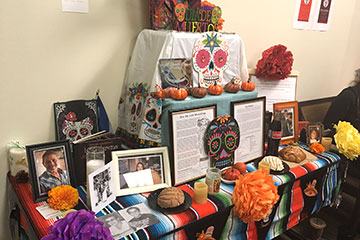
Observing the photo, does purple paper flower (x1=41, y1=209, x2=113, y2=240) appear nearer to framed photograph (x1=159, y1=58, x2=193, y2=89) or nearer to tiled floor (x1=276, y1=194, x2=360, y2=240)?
framed photograph (x1=159, y1=58, x2=193, y2=89)

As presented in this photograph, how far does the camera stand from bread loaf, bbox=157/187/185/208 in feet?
3.64

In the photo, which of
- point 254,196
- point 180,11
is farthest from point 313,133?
point 180,11

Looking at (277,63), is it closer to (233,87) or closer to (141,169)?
(233,87)

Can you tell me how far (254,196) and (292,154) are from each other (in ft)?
1.86

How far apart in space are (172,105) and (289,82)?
1.01 meters

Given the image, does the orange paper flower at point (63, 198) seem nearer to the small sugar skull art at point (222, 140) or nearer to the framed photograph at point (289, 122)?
the small sugar skull art at point (222, 140)

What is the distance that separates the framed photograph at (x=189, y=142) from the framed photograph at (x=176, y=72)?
0.64ft

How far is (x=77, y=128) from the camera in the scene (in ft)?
4.83

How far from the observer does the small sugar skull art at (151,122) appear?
1362mm

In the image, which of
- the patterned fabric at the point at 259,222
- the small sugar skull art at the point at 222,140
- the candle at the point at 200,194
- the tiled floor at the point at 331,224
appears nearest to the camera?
the patterned fabric at the point at 259,222

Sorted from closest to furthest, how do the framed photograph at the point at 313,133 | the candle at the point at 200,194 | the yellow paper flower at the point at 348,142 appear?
the candle at the point at 200,194 < the yellow paper flower at the point at 348,142 < the framed photograph at the point at 313,133

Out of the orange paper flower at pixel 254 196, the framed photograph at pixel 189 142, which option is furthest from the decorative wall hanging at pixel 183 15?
the orange paper flower at pixel 254 196

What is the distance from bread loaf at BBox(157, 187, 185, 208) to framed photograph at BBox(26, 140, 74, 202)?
40 cm

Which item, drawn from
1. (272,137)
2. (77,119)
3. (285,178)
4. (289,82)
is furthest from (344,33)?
(77,119)
